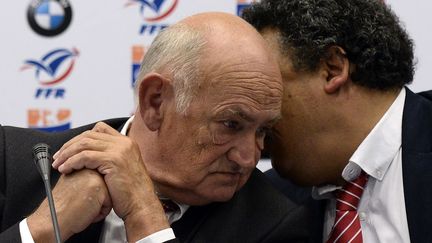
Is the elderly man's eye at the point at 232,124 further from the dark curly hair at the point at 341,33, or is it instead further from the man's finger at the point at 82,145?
the dark curly hair at the point at 341,33

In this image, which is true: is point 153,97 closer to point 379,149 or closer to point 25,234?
point 25,234

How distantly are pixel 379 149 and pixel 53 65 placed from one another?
1.00m

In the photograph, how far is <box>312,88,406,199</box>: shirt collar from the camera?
2.43 m

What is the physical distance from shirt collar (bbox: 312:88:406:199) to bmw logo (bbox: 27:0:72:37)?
96 cm

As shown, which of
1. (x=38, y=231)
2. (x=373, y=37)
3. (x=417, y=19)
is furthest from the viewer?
(x=417, y=19)

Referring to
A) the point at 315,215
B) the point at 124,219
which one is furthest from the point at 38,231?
the point at 315,215

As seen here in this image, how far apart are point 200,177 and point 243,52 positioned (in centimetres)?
28

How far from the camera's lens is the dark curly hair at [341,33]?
2.40 m

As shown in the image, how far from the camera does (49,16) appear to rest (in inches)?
112

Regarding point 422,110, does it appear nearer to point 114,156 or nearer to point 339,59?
point 339,59

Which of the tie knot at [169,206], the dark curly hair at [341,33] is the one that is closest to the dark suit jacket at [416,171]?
the dark curly hair at [341,33]

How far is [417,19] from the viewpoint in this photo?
2850mm

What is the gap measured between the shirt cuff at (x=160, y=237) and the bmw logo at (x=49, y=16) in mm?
1037

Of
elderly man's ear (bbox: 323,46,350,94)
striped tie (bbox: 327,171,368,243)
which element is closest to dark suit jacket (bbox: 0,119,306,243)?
striped tie (bbox: 327,171,368,243)
